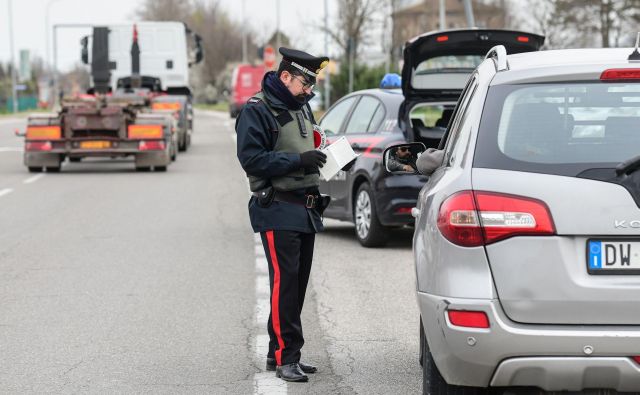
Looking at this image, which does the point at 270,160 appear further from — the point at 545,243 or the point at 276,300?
the point at 545,243

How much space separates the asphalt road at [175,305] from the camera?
6527 millimetres

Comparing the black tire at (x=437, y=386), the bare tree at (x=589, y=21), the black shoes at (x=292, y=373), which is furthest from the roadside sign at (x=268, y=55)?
the black tire at (x=437, y=386)

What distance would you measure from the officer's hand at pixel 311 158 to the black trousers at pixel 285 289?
0.36 m

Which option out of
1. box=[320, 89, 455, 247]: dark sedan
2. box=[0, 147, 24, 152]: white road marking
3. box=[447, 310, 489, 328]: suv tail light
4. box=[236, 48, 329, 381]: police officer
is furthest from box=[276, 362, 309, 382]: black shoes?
box=[0, 147, 24, 152]: white road marking

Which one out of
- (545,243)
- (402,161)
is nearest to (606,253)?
(545,243)

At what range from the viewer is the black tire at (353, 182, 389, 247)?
11781 mm

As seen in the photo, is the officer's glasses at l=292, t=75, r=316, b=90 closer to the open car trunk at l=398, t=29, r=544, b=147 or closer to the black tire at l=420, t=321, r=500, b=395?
the black tire at l=420, t=321, r=500, b=395

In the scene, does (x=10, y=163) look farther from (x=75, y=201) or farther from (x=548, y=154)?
(x=548, y=154)

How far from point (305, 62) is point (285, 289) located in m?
1.16

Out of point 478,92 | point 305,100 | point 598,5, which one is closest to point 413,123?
point 305,100

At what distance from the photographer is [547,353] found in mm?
4461

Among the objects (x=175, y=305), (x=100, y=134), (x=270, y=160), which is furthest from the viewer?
(x=100, y=134)

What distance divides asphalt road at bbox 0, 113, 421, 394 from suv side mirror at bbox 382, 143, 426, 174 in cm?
108

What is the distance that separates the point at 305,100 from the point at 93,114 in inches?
664
